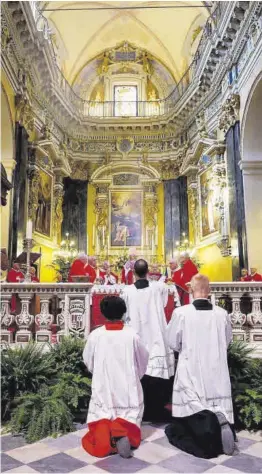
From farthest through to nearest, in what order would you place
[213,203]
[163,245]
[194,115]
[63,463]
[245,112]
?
[163,245] → [194,115] → [213,203] → [245,112] → [63,463]

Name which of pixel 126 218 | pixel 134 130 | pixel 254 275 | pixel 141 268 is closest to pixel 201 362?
pixel 141 268

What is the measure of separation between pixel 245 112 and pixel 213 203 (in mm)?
3720

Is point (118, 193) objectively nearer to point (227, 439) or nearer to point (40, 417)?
point (40, 417)

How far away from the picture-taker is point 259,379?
4.62 m

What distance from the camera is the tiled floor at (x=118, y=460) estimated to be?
9.80 ft

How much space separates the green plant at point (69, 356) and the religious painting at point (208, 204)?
9989 millimetres

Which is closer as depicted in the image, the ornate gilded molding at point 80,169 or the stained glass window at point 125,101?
the ornate gilded molding at point 80,169

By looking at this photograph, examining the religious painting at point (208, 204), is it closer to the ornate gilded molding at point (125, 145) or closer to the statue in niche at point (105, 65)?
the ornate gilded molding at point (125, 145)

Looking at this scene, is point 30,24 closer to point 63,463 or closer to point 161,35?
point 161,35

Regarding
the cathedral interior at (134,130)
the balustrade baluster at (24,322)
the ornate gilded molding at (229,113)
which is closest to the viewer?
the balustrade baluster at (24,322)

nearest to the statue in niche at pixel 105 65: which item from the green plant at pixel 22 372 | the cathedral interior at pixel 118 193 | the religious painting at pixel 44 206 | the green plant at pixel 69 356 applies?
the cathedral interior at pixel 118 193

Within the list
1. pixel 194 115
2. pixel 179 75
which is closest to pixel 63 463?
pixel 194 115

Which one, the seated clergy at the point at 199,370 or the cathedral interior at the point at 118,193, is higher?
the cathedral interior at the point at 118,193

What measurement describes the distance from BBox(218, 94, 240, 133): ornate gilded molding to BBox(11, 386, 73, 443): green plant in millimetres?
10281
